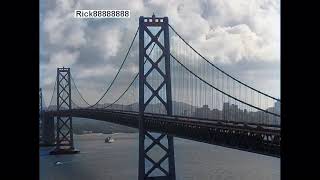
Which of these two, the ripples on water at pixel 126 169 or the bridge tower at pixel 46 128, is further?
the bridge tower at pixel 46 128

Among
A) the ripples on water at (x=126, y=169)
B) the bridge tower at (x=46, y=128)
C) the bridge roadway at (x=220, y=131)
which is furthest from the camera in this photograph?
the bridge tower at (x=46, y=128)

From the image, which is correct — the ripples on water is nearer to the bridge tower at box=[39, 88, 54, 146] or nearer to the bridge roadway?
the bridge tower at box=[39, 88, 54, 146]

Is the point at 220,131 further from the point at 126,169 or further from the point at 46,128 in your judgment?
the point at 46,128

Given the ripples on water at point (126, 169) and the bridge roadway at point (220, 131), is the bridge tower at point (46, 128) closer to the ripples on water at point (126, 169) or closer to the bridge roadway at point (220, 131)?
the ripples on water at point (126, 169)

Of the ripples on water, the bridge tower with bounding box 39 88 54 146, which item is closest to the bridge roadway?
the ripples on water

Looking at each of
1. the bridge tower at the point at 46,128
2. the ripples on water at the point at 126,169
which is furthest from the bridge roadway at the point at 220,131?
the bridge tower at the point at 46,128

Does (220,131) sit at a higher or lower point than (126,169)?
higher

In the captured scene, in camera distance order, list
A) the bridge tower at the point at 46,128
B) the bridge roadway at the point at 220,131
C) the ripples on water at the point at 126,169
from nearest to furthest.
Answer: the bridge roadway at the point at 220,131, the ripples on water at the point at 126,169, the bridge tower at the point at 46,128

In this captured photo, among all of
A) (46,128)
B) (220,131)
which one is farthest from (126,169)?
(220,131)
